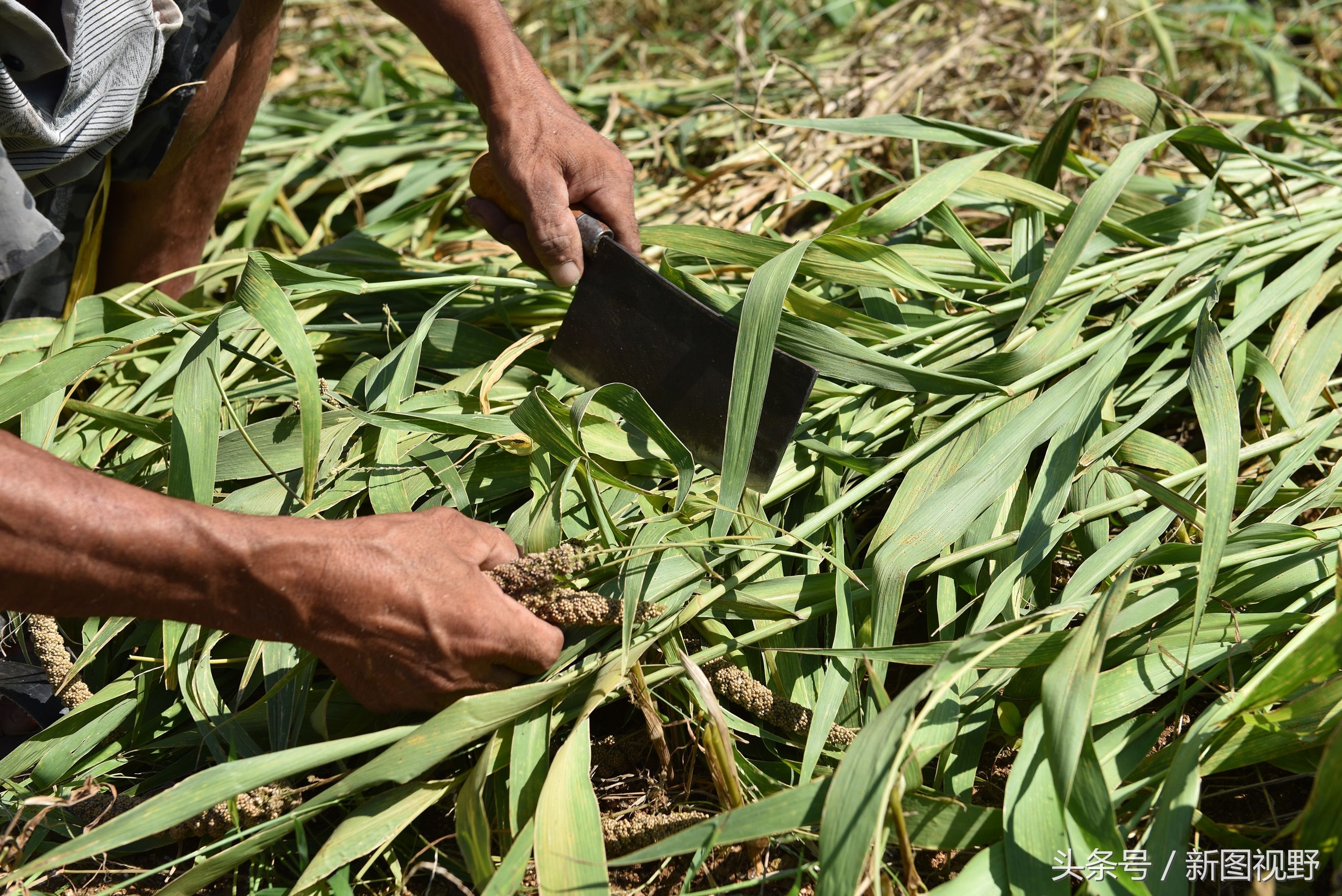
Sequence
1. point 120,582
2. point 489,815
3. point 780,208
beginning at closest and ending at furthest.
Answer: point 120,582 < point 489,815 < point 780,208

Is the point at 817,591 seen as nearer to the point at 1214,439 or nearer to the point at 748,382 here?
the point at 748,382

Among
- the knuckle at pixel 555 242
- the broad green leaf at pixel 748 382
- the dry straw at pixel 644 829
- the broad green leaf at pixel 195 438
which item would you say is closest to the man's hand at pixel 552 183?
the knuckle at pixel 555 242

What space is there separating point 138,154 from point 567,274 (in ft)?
2.58

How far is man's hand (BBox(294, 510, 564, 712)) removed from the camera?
897mm

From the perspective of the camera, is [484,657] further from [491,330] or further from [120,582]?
[491,330]

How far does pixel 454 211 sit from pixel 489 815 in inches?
55.0

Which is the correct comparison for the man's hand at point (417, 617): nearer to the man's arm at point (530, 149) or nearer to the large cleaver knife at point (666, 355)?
the large cleaver knife at point (666, 355)

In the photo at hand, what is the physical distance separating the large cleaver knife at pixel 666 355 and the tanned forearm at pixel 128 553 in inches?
19.3

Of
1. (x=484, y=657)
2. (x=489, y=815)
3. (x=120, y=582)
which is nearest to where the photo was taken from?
(x=120, y=582)

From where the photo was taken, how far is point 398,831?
96cm

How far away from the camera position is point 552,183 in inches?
52.1

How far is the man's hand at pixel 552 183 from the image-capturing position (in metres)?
1.30

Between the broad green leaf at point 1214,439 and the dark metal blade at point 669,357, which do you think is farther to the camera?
the dark metal blade at point 669,357

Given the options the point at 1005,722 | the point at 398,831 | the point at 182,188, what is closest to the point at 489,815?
the point at 398,831
